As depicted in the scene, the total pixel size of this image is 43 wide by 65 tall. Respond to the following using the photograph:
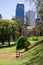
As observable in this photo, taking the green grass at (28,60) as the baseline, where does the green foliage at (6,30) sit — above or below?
below

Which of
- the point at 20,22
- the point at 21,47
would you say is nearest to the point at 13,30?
the point at 21,47

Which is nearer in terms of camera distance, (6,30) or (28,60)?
(28,60)

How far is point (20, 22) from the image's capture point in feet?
286

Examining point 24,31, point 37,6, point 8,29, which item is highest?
point 37,6

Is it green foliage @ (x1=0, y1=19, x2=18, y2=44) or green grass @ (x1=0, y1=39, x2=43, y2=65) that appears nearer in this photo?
green grass @ (x1=0, y1=39, x2=43, y2=65)

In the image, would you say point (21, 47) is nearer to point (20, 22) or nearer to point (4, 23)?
point (4, 23)

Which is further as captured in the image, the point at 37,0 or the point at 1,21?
the point at 1,21

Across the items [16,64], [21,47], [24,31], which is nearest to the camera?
[16,64]

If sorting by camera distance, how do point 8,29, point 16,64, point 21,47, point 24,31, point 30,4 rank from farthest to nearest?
point 24,31 < point 8,29 < point 21,47 < point 30,4 < point 16,64

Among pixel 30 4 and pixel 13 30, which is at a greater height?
pixel 30 4

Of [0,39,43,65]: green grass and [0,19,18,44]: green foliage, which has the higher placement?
[0,39,43,65]: green grass

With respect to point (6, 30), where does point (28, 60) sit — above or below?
above

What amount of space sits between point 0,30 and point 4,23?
2212 mm

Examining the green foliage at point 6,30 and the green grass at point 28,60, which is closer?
the green grass at point 28,60
